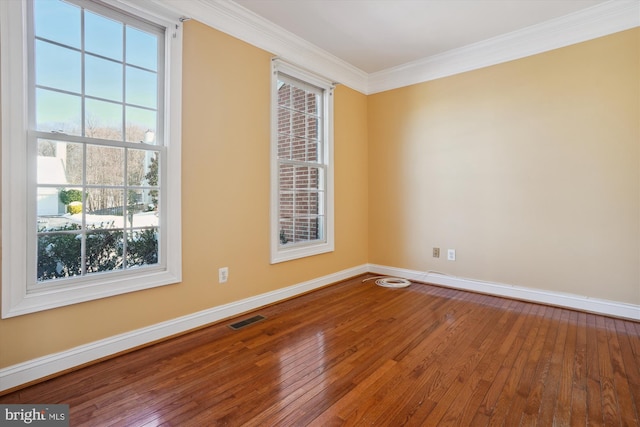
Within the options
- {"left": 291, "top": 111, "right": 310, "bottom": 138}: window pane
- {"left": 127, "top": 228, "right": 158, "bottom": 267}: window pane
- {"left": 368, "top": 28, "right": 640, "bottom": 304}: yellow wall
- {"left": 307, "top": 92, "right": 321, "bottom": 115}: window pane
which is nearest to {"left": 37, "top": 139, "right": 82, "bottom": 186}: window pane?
{"left": 127, "top": 228, "right": 158, "bottom": 267}: window pane

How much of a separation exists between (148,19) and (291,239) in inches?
89.3

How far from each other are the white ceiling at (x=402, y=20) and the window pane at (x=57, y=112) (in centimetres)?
153

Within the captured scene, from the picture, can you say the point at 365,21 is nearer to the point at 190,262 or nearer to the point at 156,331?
the point at 190,262

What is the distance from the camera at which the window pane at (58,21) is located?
1.87 metres

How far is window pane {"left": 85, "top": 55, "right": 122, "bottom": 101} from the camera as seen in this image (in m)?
2.06

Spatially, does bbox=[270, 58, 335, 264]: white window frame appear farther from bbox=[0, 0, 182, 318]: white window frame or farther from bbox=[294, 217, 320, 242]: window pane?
bbox=[0, 0, 182, 318]: white window frame

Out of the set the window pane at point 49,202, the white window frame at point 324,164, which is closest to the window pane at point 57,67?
the window pane at point 49,202

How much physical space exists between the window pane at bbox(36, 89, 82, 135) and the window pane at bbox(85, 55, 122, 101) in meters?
0.13

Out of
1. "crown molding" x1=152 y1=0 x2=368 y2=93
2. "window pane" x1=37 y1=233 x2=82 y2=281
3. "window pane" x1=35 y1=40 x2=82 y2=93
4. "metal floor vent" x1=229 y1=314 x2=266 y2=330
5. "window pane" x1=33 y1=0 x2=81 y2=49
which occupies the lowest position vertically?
"metal floor vent" x1=229 y1=314 x2=266 y2=330

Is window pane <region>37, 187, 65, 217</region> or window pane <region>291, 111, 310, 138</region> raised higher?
window pane <region>291, 111, 310, 138</region>

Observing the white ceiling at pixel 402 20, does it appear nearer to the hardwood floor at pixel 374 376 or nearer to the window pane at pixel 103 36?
the window pane at pixel 103 36

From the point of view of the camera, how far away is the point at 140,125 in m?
2.32

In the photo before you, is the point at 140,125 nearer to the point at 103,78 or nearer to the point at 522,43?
the point at 103,78

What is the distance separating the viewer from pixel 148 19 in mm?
2271
